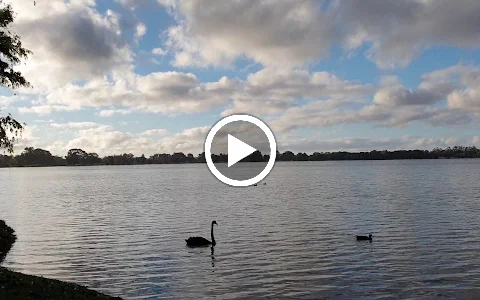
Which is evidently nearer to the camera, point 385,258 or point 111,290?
point 111,290

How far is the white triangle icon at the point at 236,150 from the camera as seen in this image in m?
23.6

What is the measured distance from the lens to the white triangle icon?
23.6m

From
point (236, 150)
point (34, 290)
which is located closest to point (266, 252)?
point (236, 150)

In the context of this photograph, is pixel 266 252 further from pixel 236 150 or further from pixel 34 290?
pixel 34 290

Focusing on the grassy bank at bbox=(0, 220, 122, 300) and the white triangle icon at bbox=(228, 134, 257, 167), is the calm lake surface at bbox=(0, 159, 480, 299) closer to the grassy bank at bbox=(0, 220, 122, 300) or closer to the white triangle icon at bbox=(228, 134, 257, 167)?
the grassy bank at bbox=(0, 220, 122, 300)

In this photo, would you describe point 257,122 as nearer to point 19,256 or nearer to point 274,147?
point 274,147

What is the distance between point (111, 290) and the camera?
25.6 m

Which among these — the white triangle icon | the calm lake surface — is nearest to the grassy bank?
the calm lake surface

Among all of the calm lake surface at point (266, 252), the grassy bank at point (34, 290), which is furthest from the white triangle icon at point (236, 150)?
the grassy bank at point (34, 290)

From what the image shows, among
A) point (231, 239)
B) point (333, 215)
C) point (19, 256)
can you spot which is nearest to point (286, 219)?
point (333, 215)

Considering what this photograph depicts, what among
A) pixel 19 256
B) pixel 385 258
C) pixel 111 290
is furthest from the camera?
pixel 19 256

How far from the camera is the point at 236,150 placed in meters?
23.9

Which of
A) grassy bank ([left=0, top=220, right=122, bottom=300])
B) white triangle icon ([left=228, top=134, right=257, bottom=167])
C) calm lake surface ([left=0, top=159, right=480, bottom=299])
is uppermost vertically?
white triangle icon ([left=228, top=134, right=257, bottom=167])

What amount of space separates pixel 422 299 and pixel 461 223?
1111 inches
